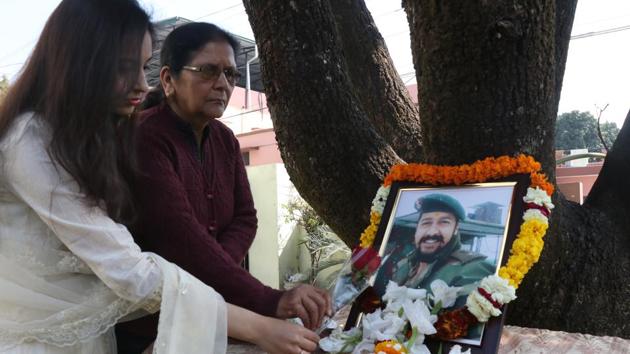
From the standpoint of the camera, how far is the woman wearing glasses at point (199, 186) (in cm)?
161

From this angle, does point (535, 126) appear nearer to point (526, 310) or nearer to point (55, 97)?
point (526, 310)

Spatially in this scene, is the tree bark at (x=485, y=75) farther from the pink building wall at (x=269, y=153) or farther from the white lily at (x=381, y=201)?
the pink building wall at (x=269, y=153)

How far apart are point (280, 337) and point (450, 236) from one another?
27.5 inches

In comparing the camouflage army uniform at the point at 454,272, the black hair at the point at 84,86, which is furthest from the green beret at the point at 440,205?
the black hair at the point at 84,86

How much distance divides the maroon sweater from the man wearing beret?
484 mm

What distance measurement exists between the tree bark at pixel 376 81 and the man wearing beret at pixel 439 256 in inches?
42.5

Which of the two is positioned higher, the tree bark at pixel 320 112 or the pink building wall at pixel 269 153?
the tree bark at pixel 320 112

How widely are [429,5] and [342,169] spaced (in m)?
0.72

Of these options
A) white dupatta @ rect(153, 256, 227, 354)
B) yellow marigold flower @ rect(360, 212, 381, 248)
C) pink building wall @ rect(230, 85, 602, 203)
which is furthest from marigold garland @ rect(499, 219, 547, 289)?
pink building wall @ rect(230, 85, 602, 203)

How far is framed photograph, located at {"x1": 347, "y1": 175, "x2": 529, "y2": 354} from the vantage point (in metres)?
1.81

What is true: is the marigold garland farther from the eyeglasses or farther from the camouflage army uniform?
the eyeglasses

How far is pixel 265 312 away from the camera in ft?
5.19

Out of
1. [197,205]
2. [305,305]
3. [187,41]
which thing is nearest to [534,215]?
[305,305]

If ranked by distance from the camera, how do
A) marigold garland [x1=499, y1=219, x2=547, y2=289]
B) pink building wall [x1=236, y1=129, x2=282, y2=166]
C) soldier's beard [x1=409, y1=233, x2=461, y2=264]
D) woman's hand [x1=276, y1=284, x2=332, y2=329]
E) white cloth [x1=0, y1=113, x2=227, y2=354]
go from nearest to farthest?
white cloth [x1=0, y1=113, x2=227, y2=354] → woman's hand [x1=276, y1=284, x2=332, y2=329] → marigold garland [x1=499, y1=219, x2=547, y2=289] → soldier's beard [x1=409, y1=233, x2=461, y2=264] → pink building wall [x1=236, y1=129, x2=282, y2=166]
